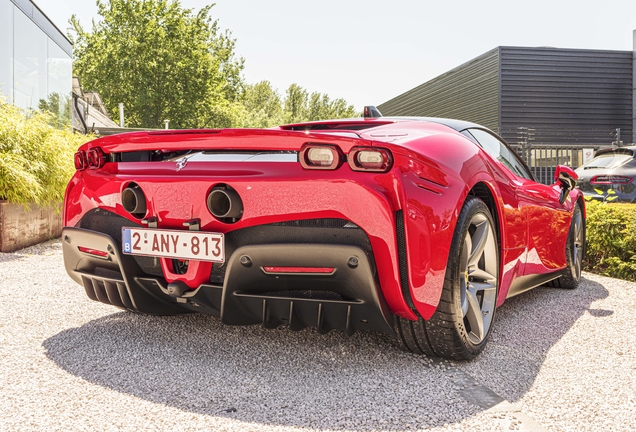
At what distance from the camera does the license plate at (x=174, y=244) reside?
263cm

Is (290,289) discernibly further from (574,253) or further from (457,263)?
(574,253)

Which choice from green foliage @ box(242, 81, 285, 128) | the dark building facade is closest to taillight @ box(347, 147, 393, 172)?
the dark building facade

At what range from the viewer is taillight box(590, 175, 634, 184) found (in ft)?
28.6

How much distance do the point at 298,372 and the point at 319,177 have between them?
2.98 ft

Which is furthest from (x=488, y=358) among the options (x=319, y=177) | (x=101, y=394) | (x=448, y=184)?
(x=101, y=394)

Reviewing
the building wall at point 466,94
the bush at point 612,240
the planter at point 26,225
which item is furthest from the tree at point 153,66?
the bush at point 612,240

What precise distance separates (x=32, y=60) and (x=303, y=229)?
12446 mm

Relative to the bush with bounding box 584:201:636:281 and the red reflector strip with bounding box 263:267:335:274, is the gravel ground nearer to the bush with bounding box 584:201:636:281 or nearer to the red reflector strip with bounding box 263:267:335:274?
the red reflector strip with bounding box 263:267:335:274

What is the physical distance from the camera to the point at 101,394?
2.47 metres

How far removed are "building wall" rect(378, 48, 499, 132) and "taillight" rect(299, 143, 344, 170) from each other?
79.0ft

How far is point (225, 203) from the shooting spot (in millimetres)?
2631

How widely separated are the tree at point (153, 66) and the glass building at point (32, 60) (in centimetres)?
2173

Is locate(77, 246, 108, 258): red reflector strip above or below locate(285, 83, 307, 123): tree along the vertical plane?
below

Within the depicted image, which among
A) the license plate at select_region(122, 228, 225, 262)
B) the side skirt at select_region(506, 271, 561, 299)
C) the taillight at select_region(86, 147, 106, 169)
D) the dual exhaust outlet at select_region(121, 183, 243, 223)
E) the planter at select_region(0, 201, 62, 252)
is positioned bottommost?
the side skirt at select_region(506, 271, 561, 299)
